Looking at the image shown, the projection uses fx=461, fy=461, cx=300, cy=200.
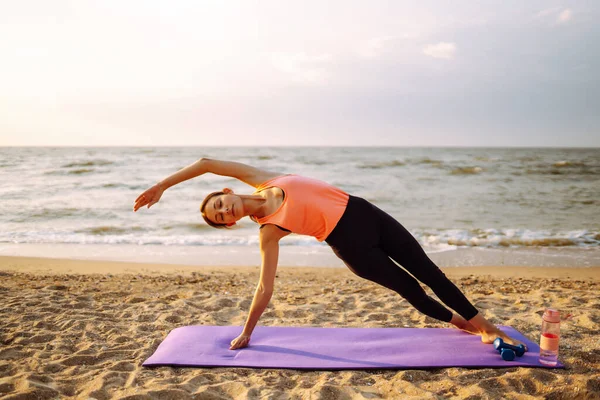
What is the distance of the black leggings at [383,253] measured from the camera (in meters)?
2.93

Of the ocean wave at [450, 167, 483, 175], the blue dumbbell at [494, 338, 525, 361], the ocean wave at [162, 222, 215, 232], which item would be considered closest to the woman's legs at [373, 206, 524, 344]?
the blue dumbbell at [494, 338, 525, 361]

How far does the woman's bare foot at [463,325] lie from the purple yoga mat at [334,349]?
0.04 meters

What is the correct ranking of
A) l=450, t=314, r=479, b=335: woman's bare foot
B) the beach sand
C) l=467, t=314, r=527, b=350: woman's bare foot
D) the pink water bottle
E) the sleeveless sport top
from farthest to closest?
l=450, t=314, r=479, b=335: woman's bare foot < l=467, t=314, r=527, b=350: woman's bare foot < the pink water bottle < the sleeveless sport top < the beach sand

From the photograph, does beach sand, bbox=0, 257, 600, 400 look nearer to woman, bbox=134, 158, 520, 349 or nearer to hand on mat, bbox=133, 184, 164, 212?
woman, bbox=134, 158, 520, 349

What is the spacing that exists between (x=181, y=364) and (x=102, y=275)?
3.15m

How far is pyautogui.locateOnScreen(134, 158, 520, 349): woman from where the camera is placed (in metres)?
2.82

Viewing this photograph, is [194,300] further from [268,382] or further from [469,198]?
[469,198]

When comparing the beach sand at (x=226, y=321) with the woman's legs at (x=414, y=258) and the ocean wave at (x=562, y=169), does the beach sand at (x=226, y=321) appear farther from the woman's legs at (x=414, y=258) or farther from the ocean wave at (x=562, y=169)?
the ocean wave at (x=562, y=169)

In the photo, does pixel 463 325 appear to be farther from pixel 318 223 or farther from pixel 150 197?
pixel 150 197

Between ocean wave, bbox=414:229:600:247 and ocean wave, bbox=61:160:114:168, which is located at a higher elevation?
ocean wave, bbox=61:160:114:168

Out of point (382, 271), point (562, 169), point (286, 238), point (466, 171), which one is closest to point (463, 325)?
point (382, 271)

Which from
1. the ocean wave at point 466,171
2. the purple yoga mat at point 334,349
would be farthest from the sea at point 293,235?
the purple yoga mat at point 334,349

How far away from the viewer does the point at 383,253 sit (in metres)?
3.02

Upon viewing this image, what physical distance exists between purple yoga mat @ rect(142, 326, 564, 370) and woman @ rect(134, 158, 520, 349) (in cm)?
30
